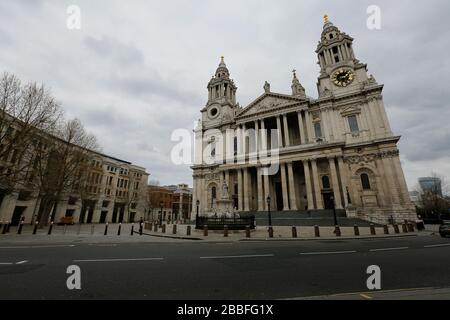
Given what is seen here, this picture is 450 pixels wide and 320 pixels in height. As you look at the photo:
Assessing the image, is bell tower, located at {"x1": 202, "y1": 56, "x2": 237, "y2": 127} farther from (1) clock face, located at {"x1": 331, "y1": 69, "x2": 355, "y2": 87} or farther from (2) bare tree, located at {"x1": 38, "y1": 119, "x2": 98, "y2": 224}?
(2) bare tree, located at {"x1": 38, "y1": 119, "x2": 98, "y2": 224}

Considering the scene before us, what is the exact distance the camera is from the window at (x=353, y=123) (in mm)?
34831

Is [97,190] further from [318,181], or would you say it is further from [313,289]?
[313,289]

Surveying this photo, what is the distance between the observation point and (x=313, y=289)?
4.33 m

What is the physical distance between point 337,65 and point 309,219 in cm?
3120

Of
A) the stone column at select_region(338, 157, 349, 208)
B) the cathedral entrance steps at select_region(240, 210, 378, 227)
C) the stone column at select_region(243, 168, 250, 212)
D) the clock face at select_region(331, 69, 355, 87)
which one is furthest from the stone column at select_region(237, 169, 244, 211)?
the clock face at select_region(331, 69, 355, 87)

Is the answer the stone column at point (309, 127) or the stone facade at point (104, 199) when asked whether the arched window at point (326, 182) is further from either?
the stone facade at point (104, 199)

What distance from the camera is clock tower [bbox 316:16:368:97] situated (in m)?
37.2

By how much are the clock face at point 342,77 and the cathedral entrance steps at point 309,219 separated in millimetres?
24618

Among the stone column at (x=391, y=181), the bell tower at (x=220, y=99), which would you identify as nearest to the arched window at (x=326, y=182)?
the stone column at (x=391, y=181)

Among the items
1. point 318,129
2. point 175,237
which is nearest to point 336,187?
point 318,129

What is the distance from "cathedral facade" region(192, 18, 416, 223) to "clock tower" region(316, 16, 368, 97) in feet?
0.55

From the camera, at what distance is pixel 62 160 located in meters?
24.5
